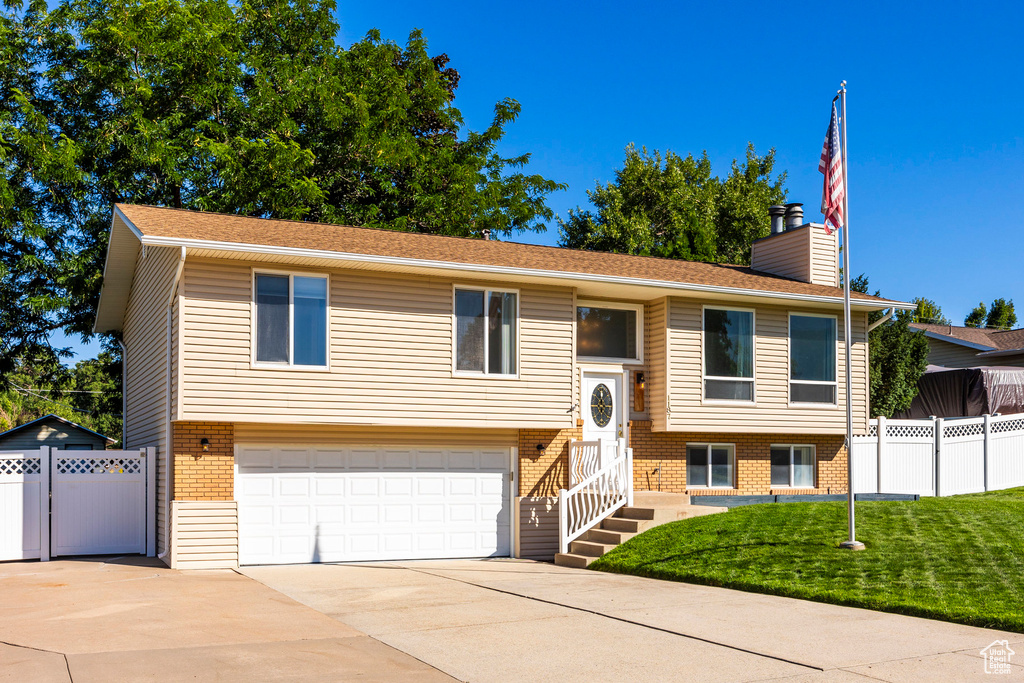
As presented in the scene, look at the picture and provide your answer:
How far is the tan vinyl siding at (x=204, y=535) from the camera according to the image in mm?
13758

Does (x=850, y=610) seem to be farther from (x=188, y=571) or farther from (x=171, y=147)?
(x=171, y=147)

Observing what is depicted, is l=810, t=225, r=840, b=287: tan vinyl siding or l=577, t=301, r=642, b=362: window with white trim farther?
l=810, t=225, r=840, b=287: tan vinyl siding

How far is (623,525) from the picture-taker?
1539 centimetres

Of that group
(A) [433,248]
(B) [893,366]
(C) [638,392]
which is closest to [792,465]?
(C) [638,392]

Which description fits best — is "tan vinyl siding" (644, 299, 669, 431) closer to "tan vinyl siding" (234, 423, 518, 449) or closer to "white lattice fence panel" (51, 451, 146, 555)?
"tan vinyl siding" (234, 423, 518, 449)

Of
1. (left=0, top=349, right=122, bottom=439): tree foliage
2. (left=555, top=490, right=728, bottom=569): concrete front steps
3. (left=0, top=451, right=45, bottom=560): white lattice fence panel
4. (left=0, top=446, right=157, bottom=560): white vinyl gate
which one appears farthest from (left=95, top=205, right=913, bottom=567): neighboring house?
(left=0, top=349, right=122, bottom=439): tree foliage

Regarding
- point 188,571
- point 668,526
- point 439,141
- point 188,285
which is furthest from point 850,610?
point 439,141

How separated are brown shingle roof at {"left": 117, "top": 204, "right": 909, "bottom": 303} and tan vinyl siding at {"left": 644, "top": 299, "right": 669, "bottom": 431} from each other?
729 millimetres

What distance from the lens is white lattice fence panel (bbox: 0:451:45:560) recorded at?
14383mm

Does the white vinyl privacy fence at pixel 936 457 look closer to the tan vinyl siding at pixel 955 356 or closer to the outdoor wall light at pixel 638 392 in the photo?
the outdoor wall light at pixel 638 392

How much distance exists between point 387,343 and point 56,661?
8273mm

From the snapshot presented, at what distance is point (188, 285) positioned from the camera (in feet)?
45.0

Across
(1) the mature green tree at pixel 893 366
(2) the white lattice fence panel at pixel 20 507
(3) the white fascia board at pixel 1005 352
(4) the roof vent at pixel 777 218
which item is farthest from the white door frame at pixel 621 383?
(3) the white fascia board at pixel 1005 352

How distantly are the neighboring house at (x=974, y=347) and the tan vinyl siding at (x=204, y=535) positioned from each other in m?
27.9
